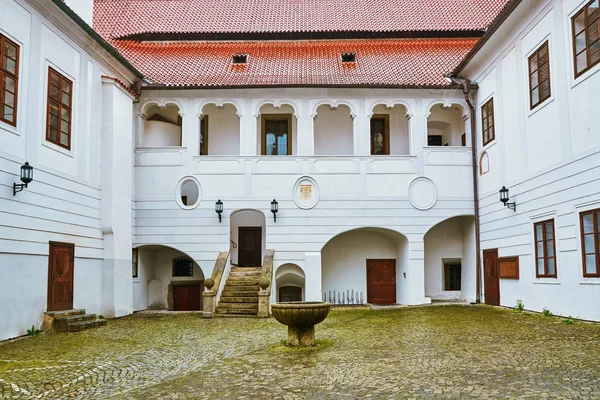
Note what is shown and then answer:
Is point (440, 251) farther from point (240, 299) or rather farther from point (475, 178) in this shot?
point (240, 299)

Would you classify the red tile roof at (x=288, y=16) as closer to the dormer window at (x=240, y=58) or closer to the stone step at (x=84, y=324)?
the dormer window at (x=240, y=58)

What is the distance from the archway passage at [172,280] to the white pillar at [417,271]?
23.4 feet

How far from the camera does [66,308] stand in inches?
543

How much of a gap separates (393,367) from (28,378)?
5.02m

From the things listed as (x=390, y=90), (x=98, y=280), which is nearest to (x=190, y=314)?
(x=98, y=280)

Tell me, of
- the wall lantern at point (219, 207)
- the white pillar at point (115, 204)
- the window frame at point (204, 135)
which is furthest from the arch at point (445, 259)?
the white pillar at point (115, 204)

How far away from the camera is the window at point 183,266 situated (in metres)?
20.1

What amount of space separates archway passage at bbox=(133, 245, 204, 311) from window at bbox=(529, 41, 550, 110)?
39.4 ft

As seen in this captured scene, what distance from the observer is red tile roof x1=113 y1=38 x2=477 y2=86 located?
19000 mm

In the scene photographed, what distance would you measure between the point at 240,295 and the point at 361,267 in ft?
18.4

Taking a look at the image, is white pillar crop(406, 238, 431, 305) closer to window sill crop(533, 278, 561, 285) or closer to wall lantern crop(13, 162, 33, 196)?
window sill crop(533, 278, 561, 285)

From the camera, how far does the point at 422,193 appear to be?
1869cm

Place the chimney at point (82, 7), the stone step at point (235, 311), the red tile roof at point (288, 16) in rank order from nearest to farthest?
the stone step at point (235, 311) < the chimney at point (82, 7) < the red tile roof at point (288, 16)

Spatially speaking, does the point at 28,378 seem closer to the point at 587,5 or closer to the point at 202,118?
the point at 587,5
